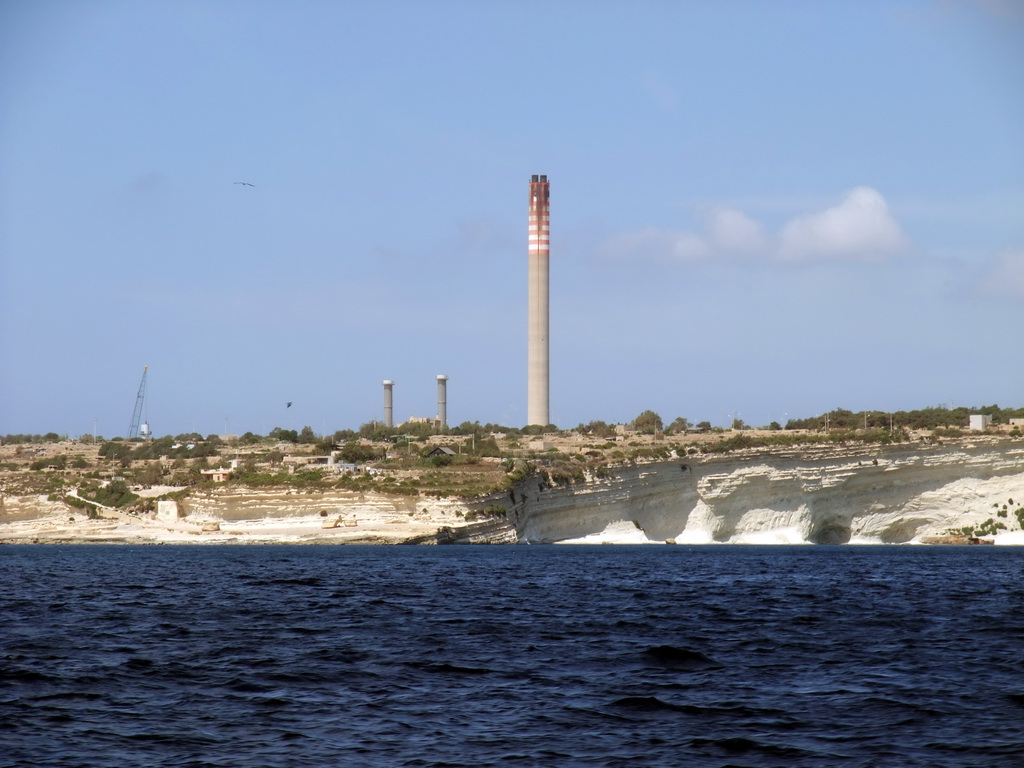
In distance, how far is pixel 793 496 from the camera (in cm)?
8269

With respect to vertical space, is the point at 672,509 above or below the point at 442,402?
below

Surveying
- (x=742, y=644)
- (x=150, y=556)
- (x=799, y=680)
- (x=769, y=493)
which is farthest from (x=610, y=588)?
(x=769, y=493)

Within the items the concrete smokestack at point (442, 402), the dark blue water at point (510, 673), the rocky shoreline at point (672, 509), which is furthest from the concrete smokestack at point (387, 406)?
the dark blue water at point (510, 673)

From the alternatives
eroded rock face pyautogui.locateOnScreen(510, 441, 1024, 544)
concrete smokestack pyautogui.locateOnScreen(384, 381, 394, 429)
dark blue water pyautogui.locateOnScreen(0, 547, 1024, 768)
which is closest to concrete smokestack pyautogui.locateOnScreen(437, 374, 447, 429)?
concrete smokestack pyautogui.locateOnScreen(384, 381, 394, 429)

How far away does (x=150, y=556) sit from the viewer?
61156mm

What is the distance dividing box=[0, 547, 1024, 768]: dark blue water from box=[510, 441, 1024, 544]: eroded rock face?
131ft

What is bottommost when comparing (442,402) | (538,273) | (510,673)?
(510,673)

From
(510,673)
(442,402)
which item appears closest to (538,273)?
(442,402)

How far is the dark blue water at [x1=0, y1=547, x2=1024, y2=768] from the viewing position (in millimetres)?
14914

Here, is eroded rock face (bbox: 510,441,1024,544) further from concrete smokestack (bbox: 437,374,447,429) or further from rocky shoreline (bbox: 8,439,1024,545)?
concrete smokestack (bbox: 437,374,447,429)

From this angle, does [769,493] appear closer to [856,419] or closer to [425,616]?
[856,419]

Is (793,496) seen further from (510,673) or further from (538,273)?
(510,673)

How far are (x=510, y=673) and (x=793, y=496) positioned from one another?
65514mm

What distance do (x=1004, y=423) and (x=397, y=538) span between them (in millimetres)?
52450
